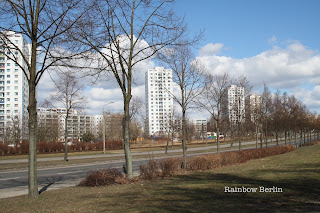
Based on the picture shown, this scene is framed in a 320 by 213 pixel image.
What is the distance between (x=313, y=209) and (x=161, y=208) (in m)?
3.10

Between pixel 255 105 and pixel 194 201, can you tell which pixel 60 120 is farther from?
pixel 194 201

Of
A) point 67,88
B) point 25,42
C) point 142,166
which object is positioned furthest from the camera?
point 67,88

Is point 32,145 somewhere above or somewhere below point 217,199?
above

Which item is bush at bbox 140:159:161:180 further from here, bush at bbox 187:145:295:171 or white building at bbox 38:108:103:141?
white building at bbox 38:108:103:141

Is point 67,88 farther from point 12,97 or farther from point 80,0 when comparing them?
point 12,97

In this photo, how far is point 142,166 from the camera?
12492mm

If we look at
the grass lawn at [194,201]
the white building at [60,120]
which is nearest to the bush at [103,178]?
the grass lawn at [194,201]

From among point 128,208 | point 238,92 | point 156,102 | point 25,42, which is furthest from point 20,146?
point 156,102

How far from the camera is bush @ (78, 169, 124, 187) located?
11148 mm

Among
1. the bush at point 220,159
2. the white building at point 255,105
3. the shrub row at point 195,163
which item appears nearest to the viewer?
the shrub row at point 195,163

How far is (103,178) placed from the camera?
11156 millimetres

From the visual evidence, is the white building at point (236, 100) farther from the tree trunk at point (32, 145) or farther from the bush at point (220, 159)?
the tree trunk at point (32, 145)

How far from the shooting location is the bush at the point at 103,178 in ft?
36.6

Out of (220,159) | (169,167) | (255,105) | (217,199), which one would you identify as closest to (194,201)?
(217,199)
